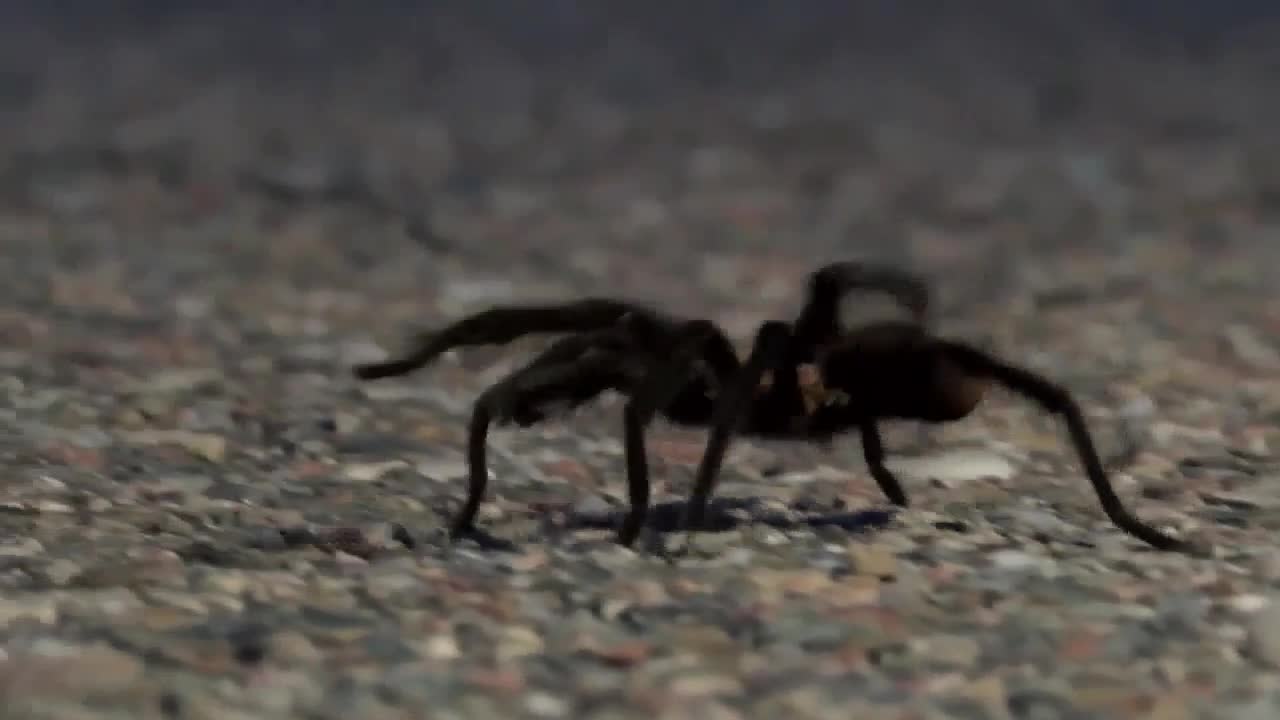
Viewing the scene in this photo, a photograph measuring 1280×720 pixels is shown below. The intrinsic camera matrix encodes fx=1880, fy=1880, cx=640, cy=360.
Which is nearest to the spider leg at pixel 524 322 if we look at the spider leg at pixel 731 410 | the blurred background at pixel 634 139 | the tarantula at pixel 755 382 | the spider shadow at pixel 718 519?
the tarantula at pixel 755 382

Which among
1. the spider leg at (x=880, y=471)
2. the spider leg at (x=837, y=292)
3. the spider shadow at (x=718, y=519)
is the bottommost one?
the spider shadow at (x=718, y=519)

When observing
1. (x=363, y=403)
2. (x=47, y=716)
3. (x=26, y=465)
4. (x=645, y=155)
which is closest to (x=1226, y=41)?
(x=645, y=155)

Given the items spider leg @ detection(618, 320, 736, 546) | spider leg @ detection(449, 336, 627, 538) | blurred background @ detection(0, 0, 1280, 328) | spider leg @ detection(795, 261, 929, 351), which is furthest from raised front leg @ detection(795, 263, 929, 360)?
blurred background @ detection(0, 0, 1280, 328)

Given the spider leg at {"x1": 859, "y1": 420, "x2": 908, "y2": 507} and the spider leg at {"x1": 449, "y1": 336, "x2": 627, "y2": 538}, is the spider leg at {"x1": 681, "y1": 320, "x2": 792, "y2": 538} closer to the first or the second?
the spider leg at {"x1": 449, "y1": 336, "x2": 627, "y2": 538}

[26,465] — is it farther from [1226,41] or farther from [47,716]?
[1226,41]

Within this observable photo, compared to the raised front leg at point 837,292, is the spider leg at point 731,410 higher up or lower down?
lower down

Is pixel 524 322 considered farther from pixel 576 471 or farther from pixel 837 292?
pixel 576 471

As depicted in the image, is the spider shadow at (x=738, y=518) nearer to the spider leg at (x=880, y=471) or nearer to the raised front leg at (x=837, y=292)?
the spider leg at (x=880, y=471)

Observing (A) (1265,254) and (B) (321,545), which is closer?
(B) (321,545)
